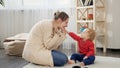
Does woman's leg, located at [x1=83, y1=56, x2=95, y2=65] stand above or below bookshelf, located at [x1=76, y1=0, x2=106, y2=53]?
below

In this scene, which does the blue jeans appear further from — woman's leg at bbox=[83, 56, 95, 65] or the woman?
woman's leg at bbox=[83, 56, 95, 65]

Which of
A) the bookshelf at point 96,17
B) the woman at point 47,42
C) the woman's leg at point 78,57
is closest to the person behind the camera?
the woman at point 47,42

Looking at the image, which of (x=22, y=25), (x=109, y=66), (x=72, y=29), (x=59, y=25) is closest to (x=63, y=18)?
(x=59, y=25)

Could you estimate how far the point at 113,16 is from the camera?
3.27 metres

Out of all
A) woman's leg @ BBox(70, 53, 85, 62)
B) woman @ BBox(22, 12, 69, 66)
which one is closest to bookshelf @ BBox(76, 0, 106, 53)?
woman's leg @ BBox(70, 53, 85, 62)

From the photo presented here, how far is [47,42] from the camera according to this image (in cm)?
220

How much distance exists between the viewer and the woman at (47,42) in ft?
7.11

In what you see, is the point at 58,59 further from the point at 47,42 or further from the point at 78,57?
the point at 78,57

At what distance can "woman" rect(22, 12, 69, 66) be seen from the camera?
2166 mm

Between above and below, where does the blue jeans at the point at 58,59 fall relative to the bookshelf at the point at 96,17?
below

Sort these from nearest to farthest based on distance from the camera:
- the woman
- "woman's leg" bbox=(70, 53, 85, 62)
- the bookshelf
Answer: the woman → "woman's leg" bbox=(70, 53, 85, 62) → the bookshelf

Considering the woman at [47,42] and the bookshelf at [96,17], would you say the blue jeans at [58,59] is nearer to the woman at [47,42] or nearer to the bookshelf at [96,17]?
the woman at [47,42]

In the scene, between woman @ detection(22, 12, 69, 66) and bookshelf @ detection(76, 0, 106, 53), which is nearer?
woman @ detection(22, 12, 69, 66)

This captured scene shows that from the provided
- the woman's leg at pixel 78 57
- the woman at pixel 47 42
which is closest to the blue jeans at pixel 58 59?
the woman at pixel 47 42
